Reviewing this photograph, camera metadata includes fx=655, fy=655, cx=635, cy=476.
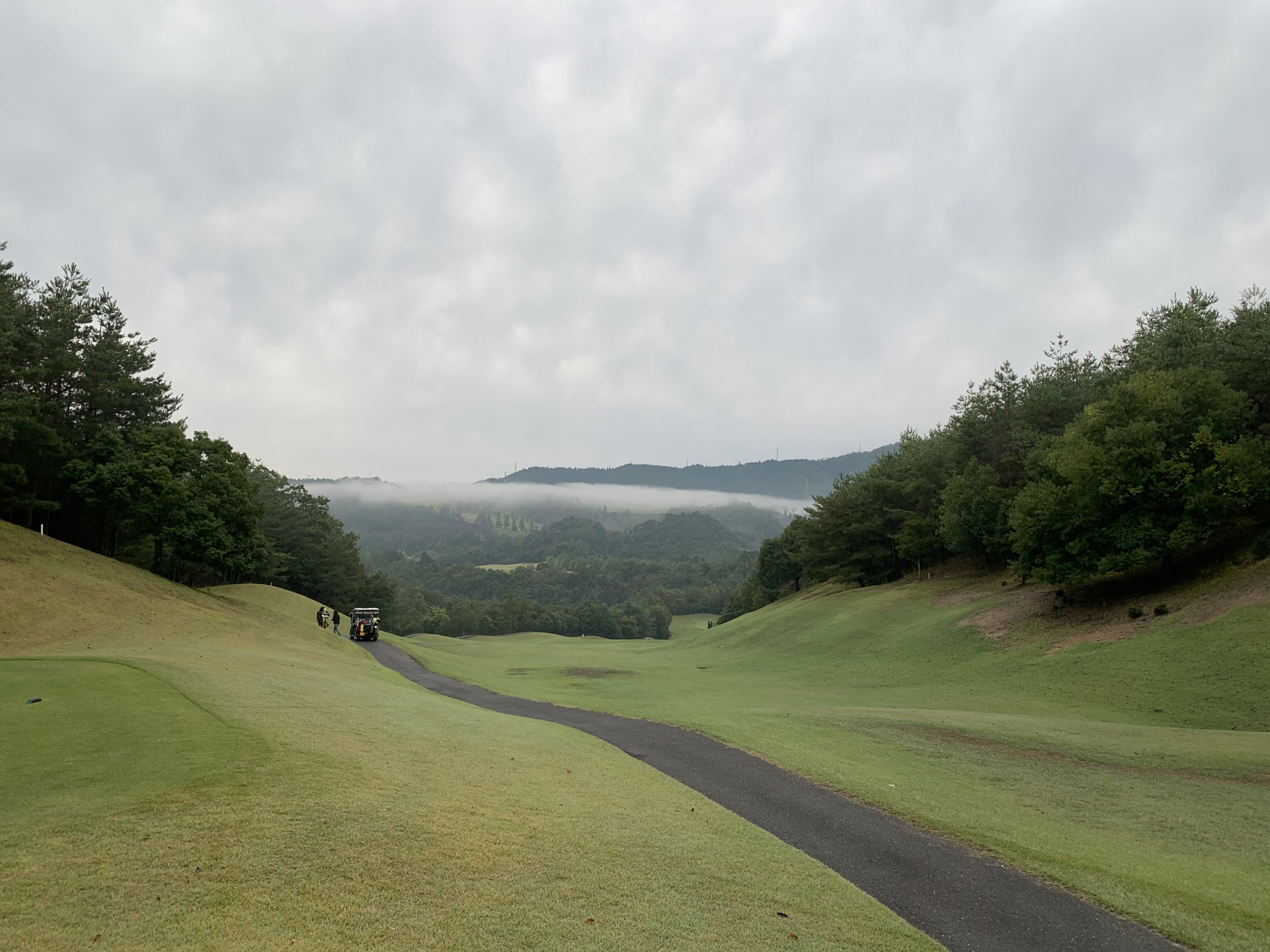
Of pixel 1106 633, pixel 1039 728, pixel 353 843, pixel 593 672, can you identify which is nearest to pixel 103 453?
pixel 593 672

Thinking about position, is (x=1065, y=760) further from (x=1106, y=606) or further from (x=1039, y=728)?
(x=1106, y=606)

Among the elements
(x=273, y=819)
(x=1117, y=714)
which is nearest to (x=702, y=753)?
(x=273, y=819)

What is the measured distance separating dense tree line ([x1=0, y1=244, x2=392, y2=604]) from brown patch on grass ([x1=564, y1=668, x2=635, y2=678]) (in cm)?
2884

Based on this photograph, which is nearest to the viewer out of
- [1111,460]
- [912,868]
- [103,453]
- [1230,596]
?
[912,868]

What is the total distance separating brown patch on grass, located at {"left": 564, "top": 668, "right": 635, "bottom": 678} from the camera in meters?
40.3

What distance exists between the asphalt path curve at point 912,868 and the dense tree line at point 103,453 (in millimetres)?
46354

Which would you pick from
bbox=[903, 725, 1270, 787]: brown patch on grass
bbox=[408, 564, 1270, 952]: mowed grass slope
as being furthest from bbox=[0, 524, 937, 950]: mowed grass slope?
bbox=[903, 725, 1270, 787]: brown patch on grass

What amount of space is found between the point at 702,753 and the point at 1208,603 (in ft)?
90.6

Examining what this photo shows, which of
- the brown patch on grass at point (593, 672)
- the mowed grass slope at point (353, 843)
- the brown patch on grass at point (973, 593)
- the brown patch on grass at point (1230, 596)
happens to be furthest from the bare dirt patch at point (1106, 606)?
the mowed grass slope at point (353, 843)

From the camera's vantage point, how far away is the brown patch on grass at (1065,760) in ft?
48.0

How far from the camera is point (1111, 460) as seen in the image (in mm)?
34844

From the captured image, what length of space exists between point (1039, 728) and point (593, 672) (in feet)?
88.8

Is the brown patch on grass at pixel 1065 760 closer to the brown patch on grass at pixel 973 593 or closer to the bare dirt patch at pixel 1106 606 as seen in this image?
the bare dirt patch at pixel 1106 606

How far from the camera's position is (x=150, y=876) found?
629 centimetres
